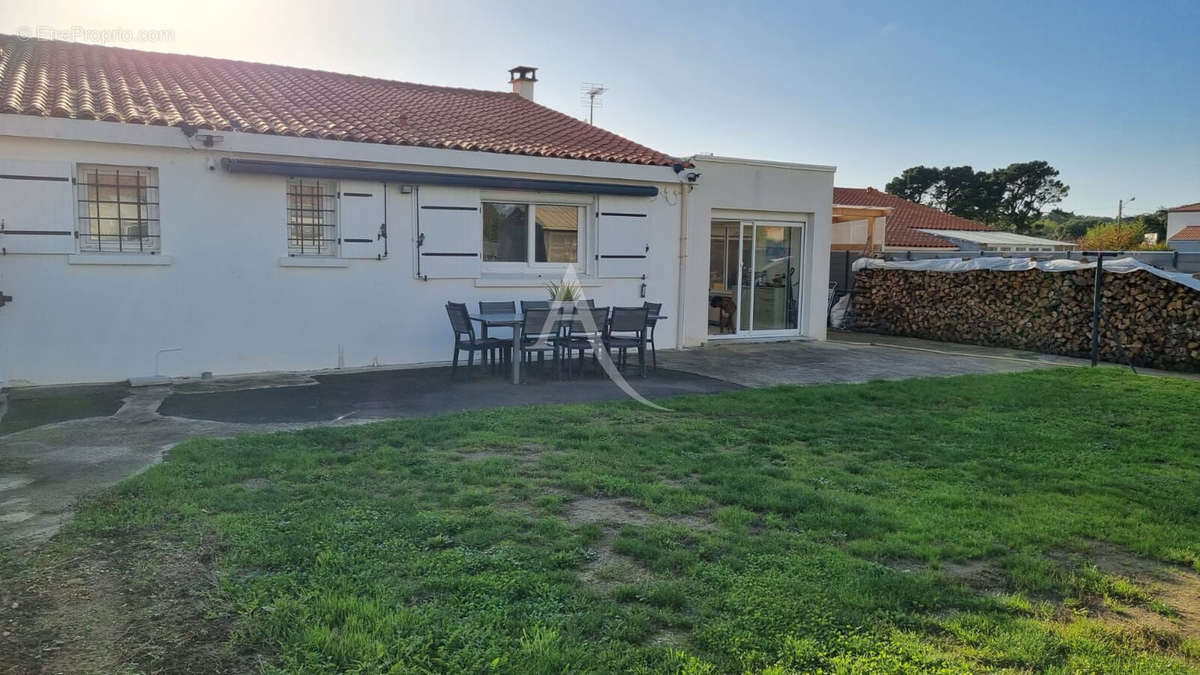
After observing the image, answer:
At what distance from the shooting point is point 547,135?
12.8m

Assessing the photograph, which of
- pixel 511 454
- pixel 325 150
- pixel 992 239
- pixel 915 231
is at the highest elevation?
pixel 915 231

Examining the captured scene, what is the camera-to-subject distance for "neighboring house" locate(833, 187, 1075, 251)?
1309 inches

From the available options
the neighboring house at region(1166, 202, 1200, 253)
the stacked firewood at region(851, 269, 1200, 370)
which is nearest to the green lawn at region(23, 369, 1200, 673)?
the stacked firewood at region(851, 269, 1200, 370)

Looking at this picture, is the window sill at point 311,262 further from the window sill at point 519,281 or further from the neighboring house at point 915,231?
the neighboring house at point 915,231

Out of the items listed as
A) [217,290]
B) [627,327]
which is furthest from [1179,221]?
[217,290]

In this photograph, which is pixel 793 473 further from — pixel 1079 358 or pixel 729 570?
Result: pixel 1079 358

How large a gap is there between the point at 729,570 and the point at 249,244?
7.70 meters

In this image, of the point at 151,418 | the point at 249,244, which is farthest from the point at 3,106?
the point at 151,418

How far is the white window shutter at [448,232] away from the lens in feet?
34.8

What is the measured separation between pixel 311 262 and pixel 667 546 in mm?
7138

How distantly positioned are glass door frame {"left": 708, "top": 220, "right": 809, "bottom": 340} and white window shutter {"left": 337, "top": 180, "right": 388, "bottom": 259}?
5.90m

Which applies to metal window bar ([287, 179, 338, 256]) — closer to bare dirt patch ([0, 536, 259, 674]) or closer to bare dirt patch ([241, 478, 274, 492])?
bare dirt patch ([241, 478, 274, 492])

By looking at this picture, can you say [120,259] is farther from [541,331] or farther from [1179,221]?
[1179,221]

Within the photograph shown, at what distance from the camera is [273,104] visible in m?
11.0
